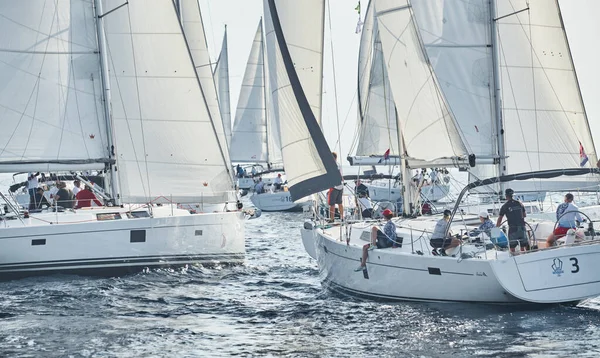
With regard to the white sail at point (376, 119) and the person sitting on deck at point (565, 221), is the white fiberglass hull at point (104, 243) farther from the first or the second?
the white sail at point (376, 119)

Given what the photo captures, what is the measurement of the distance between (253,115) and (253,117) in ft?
0.48

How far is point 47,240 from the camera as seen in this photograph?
22562 mm

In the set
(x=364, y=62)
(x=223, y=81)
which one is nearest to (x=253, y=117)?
(x=223, y=81)

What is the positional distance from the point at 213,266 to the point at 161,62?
559cm

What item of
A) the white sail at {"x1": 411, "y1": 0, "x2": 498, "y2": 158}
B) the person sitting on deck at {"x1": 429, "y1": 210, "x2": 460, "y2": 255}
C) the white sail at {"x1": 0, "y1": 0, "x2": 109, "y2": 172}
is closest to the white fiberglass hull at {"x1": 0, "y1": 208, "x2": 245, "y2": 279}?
the white sail at {"x1": 0, "y1": 0, "x2": 109, "y2": 172}

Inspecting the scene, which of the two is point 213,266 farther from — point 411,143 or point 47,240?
point 411,143

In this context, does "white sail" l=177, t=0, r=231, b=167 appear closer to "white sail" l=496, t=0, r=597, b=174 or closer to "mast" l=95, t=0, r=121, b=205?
"mast" l=95, t=0, r=121, b=205

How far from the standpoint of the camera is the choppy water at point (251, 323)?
15438 millimetres

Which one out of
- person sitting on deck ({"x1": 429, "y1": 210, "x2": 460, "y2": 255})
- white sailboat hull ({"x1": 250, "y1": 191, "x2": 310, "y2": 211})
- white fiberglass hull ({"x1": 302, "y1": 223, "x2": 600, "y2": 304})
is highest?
white sailboat hull ({"x1": 250, "y1": 191, "x2": 310, "y2": 211})

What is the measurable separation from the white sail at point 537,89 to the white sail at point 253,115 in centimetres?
3814

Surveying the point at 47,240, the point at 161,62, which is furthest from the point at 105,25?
the point at 47,240

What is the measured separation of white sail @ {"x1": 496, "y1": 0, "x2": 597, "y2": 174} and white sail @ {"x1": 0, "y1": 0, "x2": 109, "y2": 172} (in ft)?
36.4

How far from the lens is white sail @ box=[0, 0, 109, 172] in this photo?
24.4 metres

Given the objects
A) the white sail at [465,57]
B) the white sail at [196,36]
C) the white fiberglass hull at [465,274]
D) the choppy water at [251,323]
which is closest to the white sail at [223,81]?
the white sail at [196,36]
